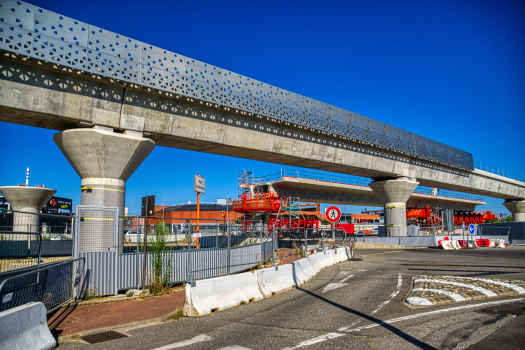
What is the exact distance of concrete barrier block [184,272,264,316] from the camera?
784 cm

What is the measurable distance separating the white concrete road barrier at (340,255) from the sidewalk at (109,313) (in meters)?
10.8

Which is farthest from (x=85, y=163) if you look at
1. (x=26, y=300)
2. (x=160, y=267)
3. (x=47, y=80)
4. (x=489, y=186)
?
(x=489, y=186)

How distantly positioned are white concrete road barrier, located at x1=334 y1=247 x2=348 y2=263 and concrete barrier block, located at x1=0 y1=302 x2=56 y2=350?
14881 mm

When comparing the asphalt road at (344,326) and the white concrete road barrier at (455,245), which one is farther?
the white concrete road barrier at (455,245)

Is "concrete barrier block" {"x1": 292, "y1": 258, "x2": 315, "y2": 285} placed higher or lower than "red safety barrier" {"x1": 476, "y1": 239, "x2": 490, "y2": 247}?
higher

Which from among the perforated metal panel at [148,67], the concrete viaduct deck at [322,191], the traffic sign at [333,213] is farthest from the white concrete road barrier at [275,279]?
the concrete viaduct deck at [322,191]

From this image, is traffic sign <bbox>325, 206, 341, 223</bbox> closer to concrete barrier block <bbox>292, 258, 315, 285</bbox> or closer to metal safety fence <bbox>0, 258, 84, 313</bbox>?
concrete barrier block <bbox>292, 258, 315, 285</bbox>

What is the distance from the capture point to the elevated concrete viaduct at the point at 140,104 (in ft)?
40.7

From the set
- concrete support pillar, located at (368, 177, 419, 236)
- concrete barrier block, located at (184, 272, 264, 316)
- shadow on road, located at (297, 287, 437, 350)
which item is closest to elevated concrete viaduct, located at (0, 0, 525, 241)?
concrete support pillar, located at (368, 177, 419, 236)

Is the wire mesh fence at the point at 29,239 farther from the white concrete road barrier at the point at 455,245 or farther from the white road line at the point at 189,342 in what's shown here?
the white concrete road barrier at the point at 455,245

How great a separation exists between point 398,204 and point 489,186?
17.4 meters

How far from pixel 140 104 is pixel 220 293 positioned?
9.93 metres

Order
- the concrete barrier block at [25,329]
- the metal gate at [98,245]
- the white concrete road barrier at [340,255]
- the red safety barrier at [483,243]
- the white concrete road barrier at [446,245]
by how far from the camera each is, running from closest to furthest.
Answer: the concrete barrier block at [25,329] → the metal gate at [98,245] → the white concrete road barrier at [340,255] → the white concrete road barrier at [446,245] → the red safety barrier at [483,243]

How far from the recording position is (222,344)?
19.1ft
